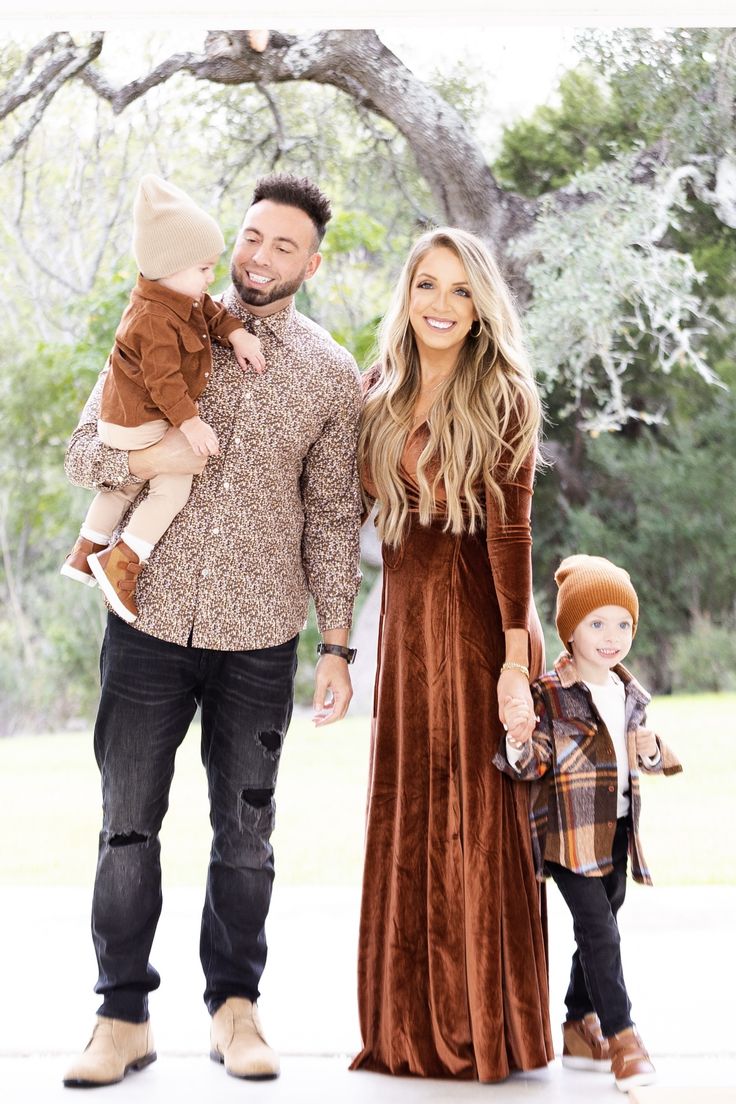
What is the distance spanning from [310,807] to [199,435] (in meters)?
4.61

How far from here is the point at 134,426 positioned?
7.11 ft

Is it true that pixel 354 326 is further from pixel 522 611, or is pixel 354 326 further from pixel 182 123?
pixel 522 611

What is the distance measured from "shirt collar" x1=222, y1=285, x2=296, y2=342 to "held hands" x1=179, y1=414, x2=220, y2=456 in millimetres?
269

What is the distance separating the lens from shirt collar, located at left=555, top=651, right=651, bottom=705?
233 cm

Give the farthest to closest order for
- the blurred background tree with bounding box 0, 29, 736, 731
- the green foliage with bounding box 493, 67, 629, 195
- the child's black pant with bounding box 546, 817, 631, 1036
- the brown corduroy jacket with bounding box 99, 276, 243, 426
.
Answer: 1. the green foliage with bounding box 493, 67, 629, 195
2. the blurred background tree with bounding box 0, 29, 736, 731
3. the child's black pant with bounding box 546, 817, 631, 1036
4. the brown corduroy jacket with bounding box 99, 276, 243, 426

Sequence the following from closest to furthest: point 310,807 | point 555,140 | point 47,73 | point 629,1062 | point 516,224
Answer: point 629,1062, point 47,73, point 516,224, point 555,140, point 310,807

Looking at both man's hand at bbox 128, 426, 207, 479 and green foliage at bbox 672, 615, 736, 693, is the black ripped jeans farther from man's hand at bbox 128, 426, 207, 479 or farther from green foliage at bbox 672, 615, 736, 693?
green foliage at bbox 672, 615, 736, 693

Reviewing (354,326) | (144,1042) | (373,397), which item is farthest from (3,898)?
(354,326)

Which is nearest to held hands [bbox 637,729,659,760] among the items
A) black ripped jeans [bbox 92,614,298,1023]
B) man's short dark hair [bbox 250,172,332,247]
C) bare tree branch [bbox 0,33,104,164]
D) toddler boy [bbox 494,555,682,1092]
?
toddler boy [bbox 494,555,682,1092]

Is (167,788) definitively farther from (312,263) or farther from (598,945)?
(312,263)

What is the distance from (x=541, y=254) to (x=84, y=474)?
2991 millimetres

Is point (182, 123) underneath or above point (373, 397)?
above

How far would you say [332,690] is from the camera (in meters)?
2.35

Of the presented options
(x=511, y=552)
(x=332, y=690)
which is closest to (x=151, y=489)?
(x=332, y=690)
